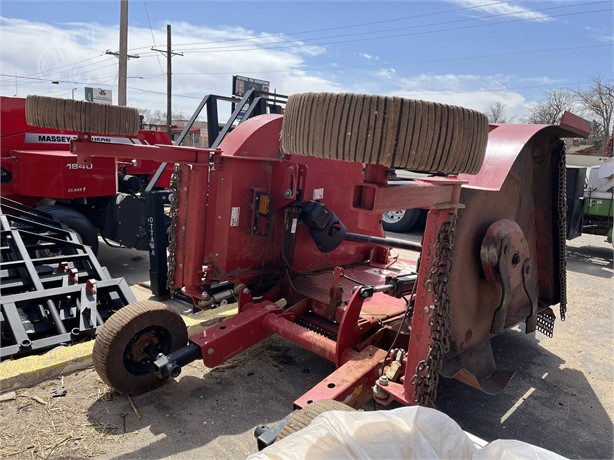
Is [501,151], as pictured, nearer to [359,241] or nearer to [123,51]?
[359,241]

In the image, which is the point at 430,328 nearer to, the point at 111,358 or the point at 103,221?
the point at 111,358

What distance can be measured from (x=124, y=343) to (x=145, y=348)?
201 millimetres

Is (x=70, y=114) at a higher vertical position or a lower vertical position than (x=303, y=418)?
higher

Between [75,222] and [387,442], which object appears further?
[75,222]

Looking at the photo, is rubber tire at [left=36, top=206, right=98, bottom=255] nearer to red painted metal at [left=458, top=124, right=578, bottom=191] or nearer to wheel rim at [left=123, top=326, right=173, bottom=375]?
wheel rim at [left=123, top=326, right=173, bottom=375]

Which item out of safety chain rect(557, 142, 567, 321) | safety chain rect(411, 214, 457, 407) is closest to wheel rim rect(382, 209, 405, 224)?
safety chain rect(557, 142, 567, 321)

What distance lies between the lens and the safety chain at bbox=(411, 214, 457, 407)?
2273 millimetres

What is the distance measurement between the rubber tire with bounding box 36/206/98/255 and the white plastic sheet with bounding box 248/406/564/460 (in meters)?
5.49

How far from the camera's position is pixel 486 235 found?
2.58m

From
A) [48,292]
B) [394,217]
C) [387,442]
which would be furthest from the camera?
[394,217]

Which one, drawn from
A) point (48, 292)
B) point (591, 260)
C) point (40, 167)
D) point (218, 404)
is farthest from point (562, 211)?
point (591, 260)

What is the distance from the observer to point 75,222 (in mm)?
5973

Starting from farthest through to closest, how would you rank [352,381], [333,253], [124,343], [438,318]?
[333,253] < [124,343] < [352,381] < [438,318]

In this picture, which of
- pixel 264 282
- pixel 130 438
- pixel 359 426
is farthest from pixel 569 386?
pixel 130 438
